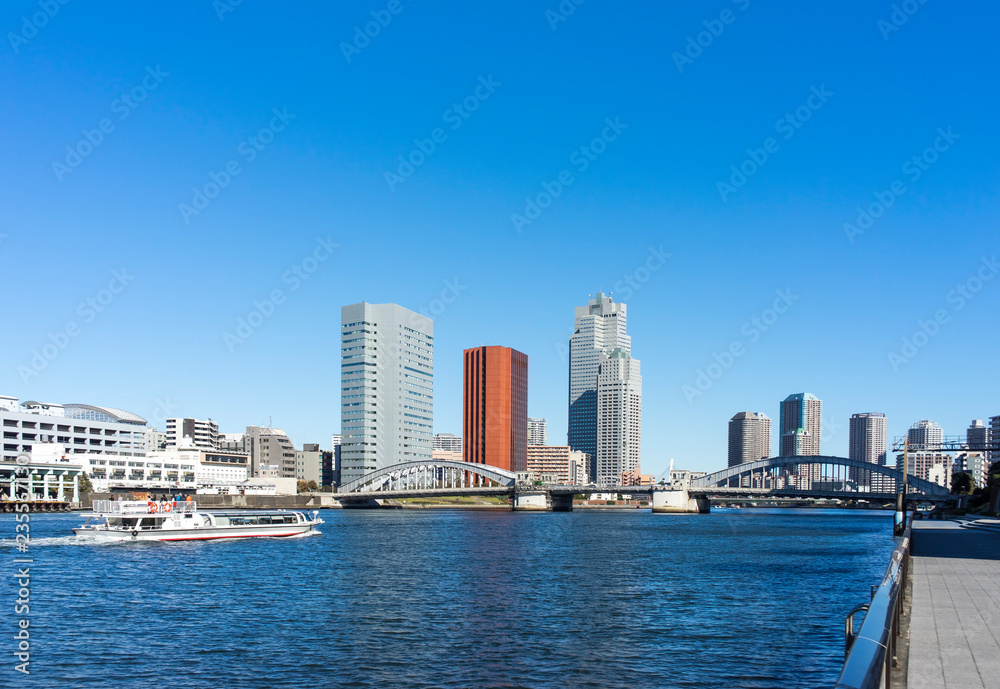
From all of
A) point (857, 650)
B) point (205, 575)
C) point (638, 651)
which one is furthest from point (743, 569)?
point (857, 650)

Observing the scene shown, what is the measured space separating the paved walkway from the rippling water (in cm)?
445

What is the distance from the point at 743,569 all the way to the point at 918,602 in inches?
1521

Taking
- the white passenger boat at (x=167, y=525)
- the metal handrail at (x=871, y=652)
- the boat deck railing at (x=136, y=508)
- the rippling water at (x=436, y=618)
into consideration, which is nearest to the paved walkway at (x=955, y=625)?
the metal handrail at (x=871, y=652)

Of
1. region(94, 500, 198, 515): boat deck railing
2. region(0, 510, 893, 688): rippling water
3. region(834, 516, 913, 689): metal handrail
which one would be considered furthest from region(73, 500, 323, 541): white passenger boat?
region(834, 516, 913, 689): metal handrail

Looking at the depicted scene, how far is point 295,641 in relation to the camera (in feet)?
108

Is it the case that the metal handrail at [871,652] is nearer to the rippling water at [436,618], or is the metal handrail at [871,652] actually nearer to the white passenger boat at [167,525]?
the rippling water at [436,618]

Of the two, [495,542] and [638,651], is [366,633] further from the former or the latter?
[495,542]

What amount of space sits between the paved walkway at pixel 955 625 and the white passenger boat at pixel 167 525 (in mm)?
75364

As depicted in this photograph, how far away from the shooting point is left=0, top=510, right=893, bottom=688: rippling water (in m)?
27.8

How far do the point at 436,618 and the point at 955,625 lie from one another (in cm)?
2319

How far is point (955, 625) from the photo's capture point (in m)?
21.0

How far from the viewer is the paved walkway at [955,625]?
15.8 meters

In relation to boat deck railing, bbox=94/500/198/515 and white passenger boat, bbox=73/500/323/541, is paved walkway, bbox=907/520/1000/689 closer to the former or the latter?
white passenger boat, bbox=73/500/323/541

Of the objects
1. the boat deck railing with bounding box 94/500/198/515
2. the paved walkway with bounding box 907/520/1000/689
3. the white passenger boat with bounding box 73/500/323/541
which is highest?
the paved walkway with bounding box 907/520/1000/689
